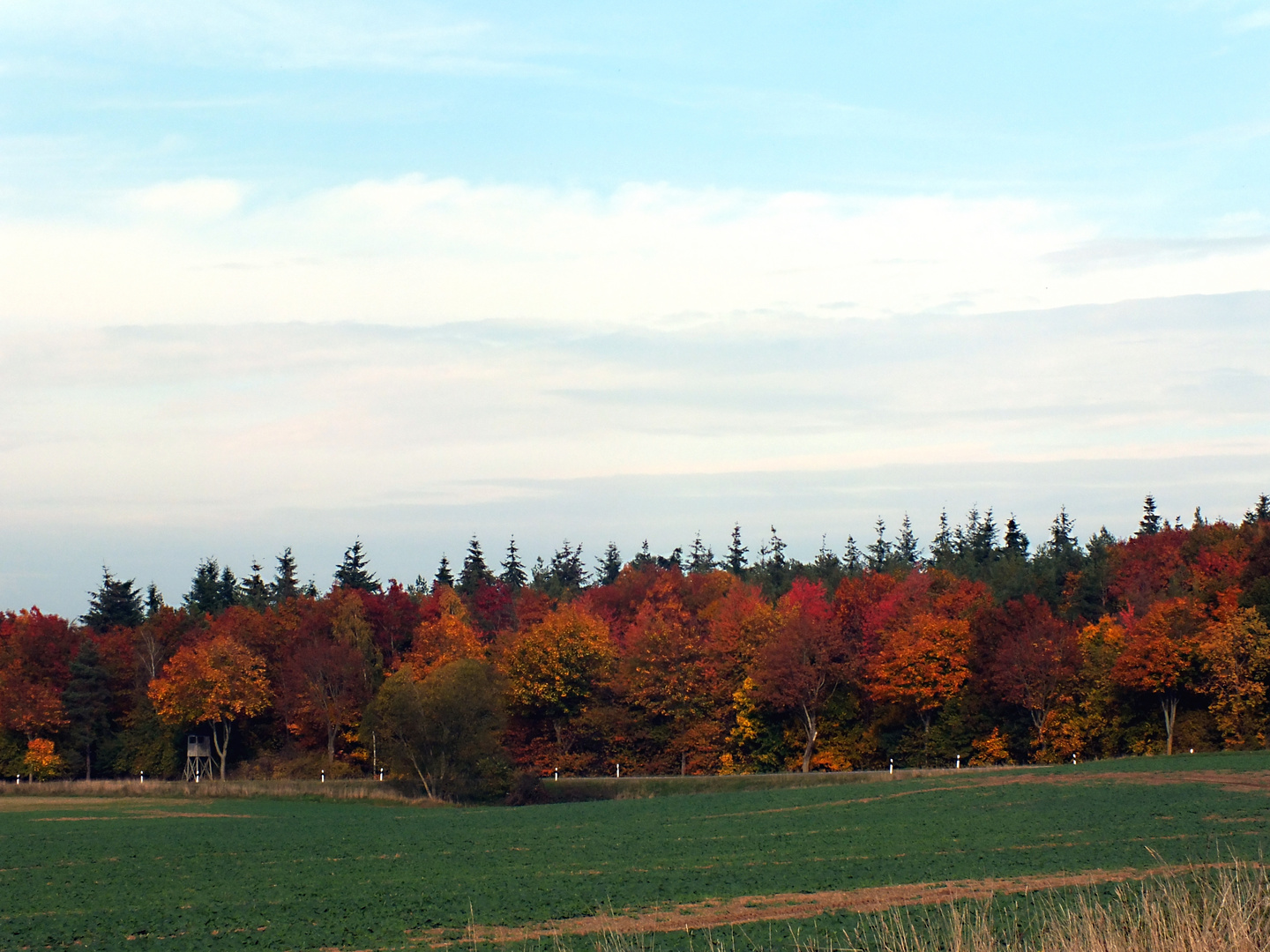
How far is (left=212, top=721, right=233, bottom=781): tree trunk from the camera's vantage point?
9136 centimetres

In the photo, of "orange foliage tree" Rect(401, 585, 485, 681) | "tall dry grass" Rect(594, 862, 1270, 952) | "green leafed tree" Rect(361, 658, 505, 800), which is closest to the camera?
"tall dry grass" Rect(594, 862, 1270, 952)

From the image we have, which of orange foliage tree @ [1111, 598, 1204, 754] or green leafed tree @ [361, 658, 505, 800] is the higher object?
orange foliage tree @ [1111, 598, 1204, 754]

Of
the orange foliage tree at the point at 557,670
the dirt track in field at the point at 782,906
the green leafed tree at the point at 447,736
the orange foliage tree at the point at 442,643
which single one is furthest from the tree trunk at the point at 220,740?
the dirt track in field at the point at 782,906

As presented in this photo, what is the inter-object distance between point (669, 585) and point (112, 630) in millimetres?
56029

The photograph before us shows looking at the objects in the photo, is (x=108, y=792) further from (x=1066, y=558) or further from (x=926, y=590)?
(x=1066, y=558)

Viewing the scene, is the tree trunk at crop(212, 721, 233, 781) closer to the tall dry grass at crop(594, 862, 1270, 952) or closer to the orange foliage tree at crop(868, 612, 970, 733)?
the orange foliage tree at crop(868, 612, 970, 733)

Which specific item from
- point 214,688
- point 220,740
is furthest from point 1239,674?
point 220,740

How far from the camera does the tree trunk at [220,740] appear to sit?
3597 inches

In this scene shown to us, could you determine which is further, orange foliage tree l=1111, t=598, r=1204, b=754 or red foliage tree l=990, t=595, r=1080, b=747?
red foliage tree l=990, t=595, r=1080, b=747


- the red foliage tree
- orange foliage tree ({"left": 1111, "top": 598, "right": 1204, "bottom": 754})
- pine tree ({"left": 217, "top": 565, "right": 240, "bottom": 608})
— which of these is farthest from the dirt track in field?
pine tree ({"left": 217, "top": 565, "right": 240, "bottom": 608})

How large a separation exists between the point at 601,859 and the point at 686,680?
170ft

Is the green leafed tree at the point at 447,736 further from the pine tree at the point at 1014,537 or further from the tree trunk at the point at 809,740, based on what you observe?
the pine tree at the point at 1014,537

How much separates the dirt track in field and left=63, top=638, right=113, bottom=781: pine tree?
83078 millimetres

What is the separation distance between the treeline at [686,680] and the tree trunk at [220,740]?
0.24 m
